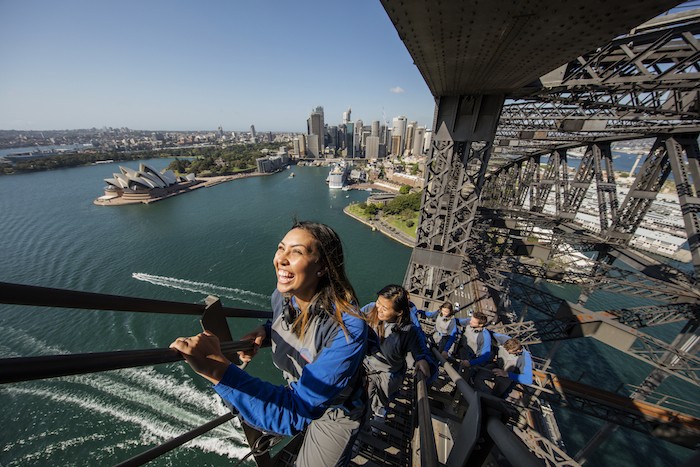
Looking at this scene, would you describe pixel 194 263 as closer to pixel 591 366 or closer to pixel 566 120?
pixel 566 120

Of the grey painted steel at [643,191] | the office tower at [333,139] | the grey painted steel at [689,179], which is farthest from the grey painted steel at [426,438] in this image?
the office tower at [333,139]

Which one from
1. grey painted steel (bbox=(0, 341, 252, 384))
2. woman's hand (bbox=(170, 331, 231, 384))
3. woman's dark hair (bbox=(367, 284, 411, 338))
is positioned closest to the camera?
grey painted steel (bbox=(0, 341, 252, 384))

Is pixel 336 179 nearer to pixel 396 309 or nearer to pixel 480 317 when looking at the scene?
pixel 480 317

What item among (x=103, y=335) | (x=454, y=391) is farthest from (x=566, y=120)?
(x=103, y=335)

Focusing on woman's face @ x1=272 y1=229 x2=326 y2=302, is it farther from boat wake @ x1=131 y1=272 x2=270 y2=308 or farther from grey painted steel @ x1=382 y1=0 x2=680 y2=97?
boat wake @ x1=131 y1=272 x2=270 y2=308

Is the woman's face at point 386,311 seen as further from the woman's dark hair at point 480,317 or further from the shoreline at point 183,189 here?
the shoreline at point 183,189

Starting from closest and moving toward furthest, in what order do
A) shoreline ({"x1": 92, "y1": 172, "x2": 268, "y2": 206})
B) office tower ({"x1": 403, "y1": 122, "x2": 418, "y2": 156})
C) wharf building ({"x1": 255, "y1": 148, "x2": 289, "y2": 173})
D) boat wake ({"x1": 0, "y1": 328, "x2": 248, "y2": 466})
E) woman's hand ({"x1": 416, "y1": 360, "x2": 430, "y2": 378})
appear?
woman's hand ({"x1": 416, "y1": 360, "x2": 430, "y2": 378}) < boat wake ({"x1": 0, "y1": 328, "x2": 248, "y2": 466}) < shoreline ({"x1": 92, "y1": 172, "x2": 268, "y2": 206}) < wharf building ({"x1": 255, "y1": 148, "x2": 289, "y2": 173}) < office tower ({"x1": 403, "y1": 122, "x2": 418, "y2": 156})

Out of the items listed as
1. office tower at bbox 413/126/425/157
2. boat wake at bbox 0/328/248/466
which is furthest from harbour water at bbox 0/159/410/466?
office tower at bbox 413/126/425/157
